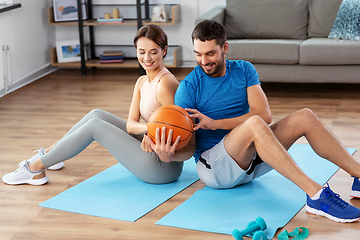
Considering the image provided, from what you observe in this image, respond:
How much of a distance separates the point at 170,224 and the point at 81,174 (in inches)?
33.8

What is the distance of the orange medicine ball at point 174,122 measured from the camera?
211 centimetres

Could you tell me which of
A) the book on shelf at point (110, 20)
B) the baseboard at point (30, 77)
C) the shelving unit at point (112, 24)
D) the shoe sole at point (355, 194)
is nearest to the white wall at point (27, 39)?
the baseboard at point (30, 77)

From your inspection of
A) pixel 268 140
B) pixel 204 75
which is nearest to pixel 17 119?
pixel 204 75

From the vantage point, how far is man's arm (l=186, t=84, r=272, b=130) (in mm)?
2191

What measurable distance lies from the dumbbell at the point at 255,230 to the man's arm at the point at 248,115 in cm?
46

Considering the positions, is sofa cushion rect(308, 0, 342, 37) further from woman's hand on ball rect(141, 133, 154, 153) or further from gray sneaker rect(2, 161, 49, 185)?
gray sneaker rect(2, 161, 49, 185)

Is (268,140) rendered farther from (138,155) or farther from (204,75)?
(138,155)

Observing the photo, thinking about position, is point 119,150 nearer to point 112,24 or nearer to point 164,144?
point 164,144

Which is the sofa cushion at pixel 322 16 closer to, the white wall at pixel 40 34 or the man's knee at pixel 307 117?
the white wall at pixel 40 34

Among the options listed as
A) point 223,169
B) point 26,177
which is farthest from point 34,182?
point 223,169

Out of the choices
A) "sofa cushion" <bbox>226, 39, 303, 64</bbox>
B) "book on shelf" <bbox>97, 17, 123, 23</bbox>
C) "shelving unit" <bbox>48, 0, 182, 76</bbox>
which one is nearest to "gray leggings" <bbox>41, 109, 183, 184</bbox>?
"sofa cushion" <bbox>226, 39, 303, 64</bbox>

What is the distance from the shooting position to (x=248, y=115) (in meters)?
2.29

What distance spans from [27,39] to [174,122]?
3.67 meters

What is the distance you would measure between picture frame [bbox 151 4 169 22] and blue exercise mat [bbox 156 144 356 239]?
3051 millimetres
